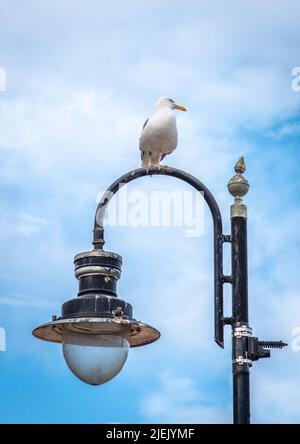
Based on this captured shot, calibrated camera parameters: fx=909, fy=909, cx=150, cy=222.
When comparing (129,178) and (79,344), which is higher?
(129,178)

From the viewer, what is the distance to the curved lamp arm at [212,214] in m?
6.36

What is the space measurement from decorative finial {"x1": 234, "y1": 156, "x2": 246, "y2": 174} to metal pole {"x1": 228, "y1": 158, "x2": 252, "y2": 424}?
0.19 ft

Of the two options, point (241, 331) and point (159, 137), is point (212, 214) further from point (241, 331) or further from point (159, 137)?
point (159, 137)

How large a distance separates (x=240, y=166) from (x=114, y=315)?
5.00 feet

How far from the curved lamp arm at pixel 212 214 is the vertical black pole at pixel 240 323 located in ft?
0.32

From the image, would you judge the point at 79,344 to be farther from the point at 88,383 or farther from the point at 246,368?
the point at 246,368

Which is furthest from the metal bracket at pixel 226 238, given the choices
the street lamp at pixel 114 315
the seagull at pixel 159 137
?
the seagull at pixel 159 137

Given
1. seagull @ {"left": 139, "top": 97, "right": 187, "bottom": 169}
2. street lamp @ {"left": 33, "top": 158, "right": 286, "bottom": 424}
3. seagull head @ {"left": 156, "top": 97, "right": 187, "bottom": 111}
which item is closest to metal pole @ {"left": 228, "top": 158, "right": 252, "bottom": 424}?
street lamp @ {"left": 33, "top": 158, "right": 286, "bottom": 424}

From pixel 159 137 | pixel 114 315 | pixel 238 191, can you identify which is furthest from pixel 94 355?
pixel 159 137

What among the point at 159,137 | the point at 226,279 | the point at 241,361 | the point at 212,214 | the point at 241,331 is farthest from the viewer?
the point at 159,137

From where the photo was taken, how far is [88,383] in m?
6.67

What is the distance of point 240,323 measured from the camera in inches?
247
